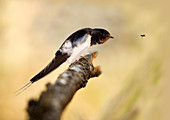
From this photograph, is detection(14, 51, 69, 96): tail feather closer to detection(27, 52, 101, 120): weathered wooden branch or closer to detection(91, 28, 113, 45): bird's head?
detection(91, 28, 113, 45): bird's head

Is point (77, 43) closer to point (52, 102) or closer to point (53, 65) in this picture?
point (53, 65)

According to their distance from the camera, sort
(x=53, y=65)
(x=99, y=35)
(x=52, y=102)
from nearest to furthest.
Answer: (x=52, y=102)
(x=53, y=65)
(x=99, y=35)

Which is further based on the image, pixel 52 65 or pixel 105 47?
pixel 105 47

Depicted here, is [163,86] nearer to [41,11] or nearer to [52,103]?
[41,11]

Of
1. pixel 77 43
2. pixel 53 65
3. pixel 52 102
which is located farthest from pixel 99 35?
pixel 52 102

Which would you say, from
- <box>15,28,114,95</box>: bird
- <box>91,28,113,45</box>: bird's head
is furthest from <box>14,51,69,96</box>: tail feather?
<box>91,28,113,45</box>: bird's head

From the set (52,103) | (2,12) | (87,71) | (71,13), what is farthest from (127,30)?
(52,103)

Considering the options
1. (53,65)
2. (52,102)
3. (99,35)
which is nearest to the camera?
(52,102)

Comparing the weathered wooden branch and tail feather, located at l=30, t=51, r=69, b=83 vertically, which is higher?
tail feather, located at l=30, t=51, r=69, b=83

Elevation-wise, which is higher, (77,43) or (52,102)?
(77,43)
